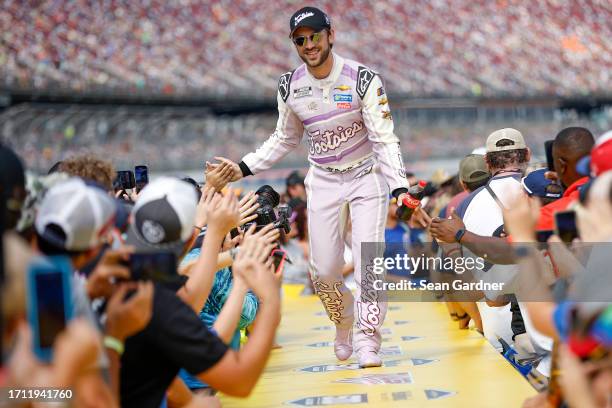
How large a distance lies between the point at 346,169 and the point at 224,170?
72cm

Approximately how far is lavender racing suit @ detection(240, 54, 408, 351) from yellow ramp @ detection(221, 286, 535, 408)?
0.35m

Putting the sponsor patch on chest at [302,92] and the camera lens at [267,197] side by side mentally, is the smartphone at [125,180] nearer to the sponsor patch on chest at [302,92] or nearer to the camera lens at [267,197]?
the camera lens at [267,197]

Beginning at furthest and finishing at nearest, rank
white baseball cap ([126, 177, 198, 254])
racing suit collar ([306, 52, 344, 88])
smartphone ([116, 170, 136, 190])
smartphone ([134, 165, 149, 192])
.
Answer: racing suit collar ([306, 52, 344, 88])
smartphone ([134, 165, 149, 192])
smartphone ([116, 170, 136, 190])
white baseball cap ([126, 177, 198, 254])

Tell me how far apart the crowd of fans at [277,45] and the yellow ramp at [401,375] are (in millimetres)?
18378

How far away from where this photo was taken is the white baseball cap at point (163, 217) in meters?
3.48

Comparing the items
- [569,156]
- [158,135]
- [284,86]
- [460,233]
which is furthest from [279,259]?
[158,135]

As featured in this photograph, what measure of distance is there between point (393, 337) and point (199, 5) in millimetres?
35327

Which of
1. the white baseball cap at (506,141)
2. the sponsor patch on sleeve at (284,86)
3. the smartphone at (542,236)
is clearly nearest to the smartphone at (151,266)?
the smartphone at (542,236)

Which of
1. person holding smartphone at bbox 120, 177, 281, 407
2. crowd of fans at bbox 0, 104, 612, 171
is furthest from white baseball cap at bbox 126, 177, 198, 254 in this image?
crowd of fans at bbox 0, 104, 612, 171

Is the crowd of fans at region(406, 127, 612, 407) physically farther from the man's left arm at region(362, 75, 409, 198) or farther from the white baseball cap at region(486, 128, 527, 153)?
the man's left arm at region(362, 75, 409, 198)

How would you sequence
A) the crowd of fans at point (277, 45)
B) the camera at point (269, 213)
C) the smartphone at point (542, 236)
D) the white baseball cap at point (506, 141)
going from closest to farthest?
the smartphone at point (542, 236) → the camera at point (269, 213) → the white baseball cap at point (506, 141) → the crowd of fans at point (277, 45)

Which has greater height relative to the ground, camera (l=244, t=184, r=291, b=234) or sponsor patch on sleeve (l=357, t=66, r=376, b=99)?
sponsor patch on sleeve (l=357, t=66, r=376, b=99)

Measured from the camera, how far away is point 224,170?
20.6 ft

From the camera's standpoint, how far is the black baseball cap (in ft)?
20.4
